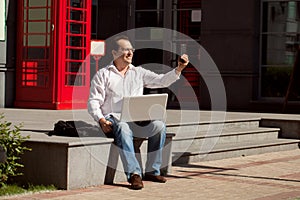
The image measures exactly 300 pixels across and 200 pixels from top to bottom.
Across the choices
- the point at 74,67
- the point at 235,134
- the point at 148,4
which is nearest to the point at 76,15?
the point at 74,67

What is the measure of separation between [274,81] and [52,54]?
565 cm

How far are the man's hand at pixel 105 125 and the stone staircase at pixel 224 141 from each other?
1.90 metres

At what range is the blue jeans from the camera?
9320mm

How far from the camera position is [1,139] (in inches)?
342

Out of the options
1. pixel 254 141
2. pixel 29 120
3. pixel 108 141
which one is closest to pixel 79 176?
pixel 108 141

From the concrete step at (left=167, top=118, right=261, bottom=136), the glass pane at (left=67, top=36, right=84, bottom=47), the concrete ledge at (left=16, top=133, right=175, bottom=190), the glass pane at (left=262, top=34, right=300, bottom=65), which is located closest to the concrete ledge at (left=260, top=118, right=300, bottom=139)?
the concrete step at (left=167, top=118, right=261, bottom=136)

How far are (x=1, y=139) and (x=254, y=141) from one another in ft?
20.3

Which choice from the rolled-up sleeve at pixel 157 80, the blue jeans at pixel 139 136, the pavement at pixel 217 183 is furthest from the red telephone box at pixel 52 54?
the blue jeans at pixel 139 136

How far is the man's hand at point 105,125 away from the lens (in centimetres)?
936

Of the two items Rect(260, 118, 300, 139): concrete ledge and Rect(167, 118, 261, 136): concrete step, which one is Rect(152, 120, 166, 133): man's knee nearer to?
Rect(167, 118, 261, 136): concrete step

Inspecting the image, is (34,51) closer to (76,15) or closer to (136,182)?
(76,15)

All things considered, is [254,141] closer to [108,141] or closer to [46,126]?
[46,126]

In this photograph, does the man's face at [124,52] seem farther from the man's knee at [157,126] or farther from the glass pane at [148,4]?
the glass pane at [148,4]

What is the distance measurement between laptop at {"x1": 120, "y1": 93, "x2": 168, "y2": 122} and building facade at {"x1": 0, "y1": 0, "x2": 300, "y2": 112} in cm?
579
